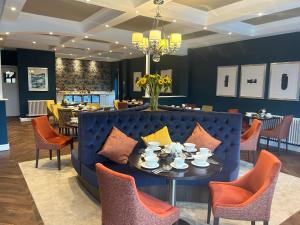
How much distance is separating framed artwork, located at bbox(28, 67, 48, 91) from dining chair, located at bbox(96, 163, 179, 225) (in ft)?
30.1

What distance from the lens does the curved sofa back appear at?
3312 millimetres

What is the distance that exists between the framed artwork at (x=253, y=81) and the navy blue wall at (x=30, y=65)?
25.2ft

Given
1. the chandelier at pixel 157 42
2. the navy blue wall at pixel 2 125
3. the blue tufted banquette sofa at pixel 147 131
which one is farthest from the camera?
the navy blue wall at pixel 2 125

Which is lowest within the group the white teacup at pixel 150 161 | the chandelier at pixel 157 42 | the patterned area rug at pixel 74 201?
the patterned area rug at pixel 74 201

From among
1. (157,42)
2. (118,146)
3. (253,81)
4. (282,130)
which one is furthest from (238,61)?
(118,146)

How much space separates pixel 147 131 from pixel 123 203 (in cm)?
201

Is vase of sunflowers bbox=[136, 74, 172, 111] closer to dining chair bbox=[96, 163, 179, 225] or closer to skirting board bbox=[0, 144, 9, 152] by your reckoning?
dining chair bbox=[96, 163, 179, 225]

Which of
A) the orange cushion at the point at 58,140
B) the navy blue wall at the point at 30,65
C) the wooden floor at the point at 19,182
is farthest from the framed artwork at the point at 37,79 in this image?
the orange cushion at the point at 58,140

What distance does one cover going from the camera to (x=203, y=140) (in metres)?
3.45

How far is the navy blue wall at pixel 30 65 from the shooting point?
9.43 metres

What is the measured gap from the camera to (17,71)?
9805 millimetres

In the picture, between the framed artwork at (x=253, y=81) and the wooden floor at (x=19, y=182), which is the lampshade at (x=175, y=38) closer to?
the wooden floor at (x=19, y=182)

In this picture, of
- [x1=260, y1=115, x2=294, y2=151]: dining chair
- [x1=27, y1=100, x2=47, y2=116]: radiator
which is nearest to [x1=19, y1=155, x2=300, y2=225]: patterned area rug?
[x1=260, y1=115, x2=294, y2=151]: dining chair

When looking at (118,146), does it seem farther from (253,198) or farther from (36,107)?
(36,107)
